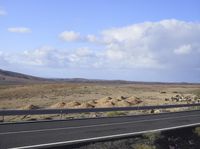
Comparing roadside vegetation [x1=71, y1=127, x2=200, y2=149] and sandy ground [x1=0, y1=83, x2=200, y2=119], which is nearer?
roadside vegetation [x1=71, y1=127, x2=200, y2=149]

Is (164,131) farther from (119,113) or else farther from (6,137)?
(119,113)

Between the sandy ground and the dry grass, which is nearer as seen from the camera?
the sandy ground

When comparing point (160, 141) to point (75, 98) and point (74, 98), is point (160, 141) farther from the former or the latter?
point (74, 98)

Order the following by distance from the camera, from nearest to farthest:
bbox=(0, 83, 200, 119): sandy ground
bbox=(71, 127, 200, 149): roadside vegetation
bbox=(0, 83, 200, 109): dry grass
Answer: bbox=(71, 127, 200, 149): roadside vegetation
bbox=(0, 83, 200, 119): sandy ground
bbox=(0, 83, 200, 109): dry grass

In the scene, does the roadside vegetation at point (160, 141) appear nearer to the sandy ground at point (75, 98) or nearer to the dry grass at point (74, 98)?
the sandy ground at point (75, 98)

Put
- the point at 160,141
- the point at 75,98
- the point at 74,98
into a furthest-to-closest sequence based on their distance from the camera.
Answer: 1. the point at 74,98
2. the point at 75,98
3. the point at 160,141

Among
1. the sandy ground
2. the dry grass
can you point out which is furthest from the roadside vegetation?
the dry grass

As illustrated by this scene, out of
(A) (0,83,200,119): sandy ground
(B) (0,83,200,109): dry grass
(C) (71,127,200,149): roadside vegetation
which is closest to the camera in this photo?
(C) (71,127,200,149): roadside vegetation

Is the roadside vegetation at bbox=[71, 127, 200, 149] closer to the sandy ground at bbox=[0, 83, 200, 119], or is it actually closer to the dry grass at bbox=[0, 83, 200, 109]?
the sandy ground at bbox=[0, 83, 200, 119]

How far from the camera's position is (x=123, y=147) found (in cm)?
1462

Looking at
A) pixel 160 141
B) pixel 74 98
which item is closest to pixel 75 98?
pixel 74 98

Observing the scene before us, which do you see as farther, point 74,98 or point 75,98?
point 74,98

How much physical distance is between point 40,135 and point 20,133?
98cm

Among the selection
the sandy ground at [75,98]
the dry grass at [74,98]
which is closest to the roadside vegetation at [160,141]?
the sandy ground at [75,98]
